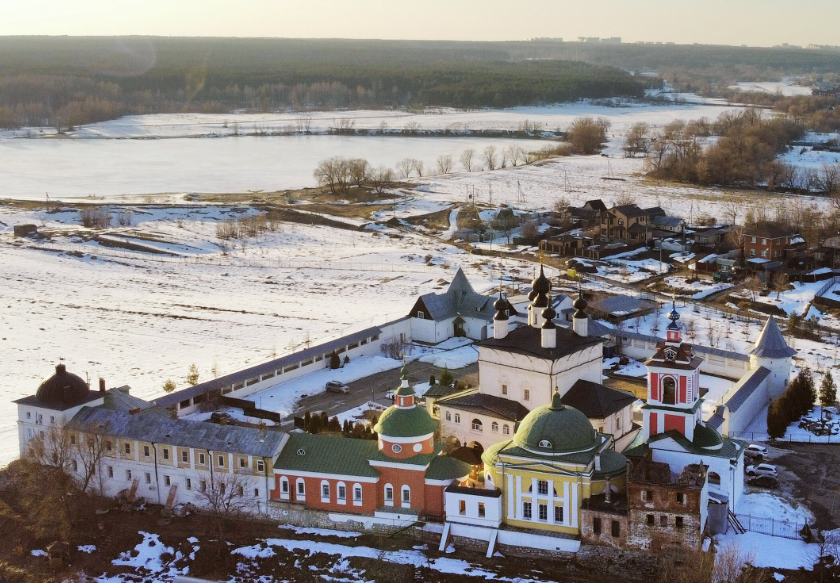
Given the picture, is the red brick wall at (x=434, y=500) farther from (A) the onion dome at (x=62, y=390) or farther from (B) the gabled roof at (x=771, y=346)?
(B) the gabled roof at (x=771, y=346)

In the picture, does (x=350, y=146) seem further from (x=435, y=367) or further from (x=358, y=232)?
(x=435, y=367)

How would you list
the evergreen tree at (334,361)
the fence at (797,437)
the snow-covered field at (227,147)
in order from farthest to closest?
1. the snow-covered field at (227,147)
2. the evergreen tree at (334,361)
3. the fence at (797,437)

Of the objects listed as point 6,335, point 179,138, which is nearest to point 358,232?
point 6,335

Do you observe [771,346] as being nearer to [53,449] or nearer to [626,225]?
[53,449]

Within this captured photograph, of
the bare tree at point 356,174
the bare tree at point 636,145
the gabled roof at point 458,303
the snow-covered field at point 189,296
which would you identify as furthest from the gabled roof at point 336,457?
the bare tree at point 636,145

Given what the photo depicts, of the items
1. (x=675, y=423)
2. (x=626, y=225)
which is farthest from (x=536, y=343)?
(x=626, y=225)

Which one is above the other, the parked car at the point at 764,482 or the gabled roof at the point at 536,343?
the gabled roof at the point at 536,343

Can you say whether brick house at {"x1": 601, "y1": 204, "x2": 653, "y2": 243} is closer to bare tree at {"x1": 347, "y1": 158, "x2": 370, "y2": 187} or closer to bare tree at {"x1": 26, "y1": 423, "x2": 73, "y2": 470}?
bare tree at {"x1": 347, "y1": 158, "x2": 370, "y2": 187}

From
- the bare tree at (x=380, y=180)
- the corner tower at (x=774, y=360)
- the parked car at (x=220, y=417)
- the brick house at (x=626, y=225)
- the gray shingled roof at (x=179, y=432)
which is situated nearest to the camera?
the gray shingled roof at (x=179, y=432)
